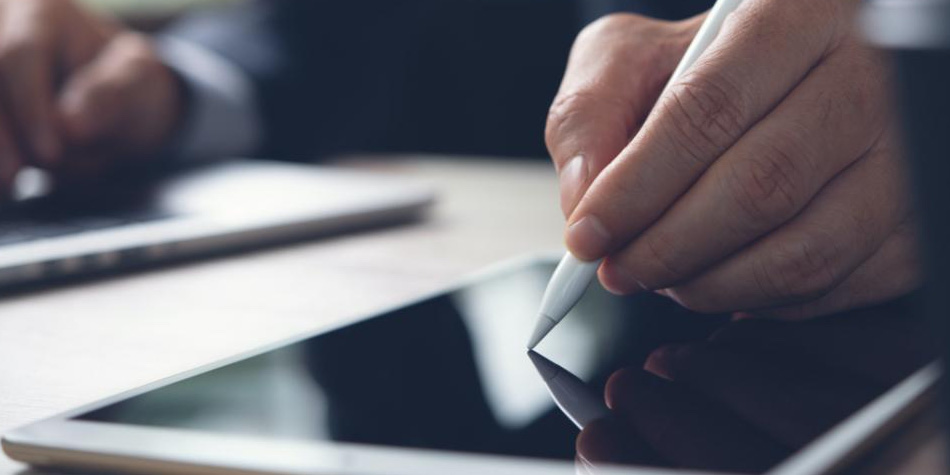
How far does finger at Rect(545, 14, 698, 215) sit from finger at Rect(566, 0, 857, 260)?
24mm

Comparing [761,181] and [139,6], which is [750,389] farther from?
[139,6]

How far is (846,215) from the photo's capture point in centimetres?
37

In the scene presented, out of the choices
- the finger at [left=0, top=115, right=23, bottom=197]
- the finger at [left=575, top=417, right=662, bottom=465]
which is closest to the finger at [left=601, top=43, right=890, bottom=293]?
the finger at [left=575, top=417, right=662, bottom=465]

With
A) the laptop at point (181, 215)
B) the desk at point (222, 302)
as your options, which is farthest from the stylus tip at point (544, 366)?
the laptop at point (181, 215)

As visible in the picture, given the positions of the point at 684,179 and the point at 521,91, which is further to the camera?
the point at 521,91

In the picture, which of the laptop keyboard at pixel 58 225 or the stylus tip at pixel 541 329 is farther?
the laptop keyboard at pixel 58 225

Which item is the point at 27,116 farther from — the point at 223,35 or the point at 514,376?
the point at 514,376

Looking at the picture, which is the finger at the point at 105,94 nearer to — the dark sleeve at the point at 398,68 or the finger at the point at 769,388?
the dark sleeve at the point at 398,68

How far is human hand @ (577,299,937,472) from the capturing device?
0.23 m

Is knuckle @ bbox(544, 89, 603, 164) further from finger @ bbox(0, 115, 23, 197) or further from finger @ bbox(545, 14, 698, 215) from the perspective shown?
finger @ bbox(0, 115, 23, 197)

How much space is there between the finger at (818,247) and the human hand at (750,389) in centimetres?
1

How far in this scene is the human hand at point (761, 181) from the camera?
0.35 metres

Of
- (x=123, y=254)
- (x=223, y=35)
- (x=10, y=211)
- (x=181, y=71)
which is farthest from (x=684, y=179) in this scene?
(x=223, y=35)

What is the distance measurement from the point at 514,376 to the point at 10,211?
0.42 meters
